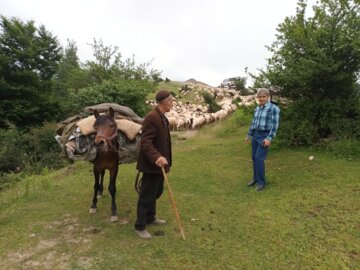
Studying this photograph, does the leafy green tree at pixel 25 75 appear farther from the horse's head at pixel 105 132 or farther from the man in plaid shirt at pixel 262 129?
the man in plaid shirt at pixel 262 129

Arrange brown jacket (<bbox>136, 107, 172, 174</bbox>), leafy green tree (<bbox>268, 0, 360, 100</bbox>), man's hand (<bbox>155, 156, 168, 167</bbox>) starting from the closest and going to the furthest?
man's hand (<bbox>155, 156, 168, 167</bbox>)
brown jacket (<bbox>136, 107, 172, 174</bbox>)
leafy green tree (<bbox>268, 0, 360, 100</bbox>)

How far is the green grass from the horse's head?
1.25m

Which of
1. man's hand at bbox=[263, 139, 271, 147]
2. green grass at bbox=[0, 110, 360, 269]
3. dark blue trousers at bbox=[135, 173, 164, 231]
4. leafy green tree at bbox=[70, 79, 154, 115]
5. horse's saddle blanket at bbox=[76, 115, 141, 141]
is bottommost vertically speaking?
green grass at bbox=[0, 110, 360, 269]

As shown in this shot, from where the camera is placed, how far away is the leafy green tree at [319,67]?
776 centimetres

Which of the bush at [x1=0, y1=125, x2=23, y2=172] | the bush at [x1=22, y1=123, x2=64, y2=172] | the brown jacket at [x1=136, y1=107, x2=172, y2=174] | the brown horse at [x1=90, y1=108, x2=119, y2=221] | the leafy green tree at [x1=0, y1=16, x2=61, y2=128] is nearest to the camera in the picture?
the brown jacket at [x1=136, y1=107, x2=172, y2=174]

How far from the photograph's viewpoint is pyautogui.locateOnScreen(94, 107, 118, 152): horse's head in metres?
4.61

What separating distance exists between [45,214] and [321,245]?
4412 millimetres

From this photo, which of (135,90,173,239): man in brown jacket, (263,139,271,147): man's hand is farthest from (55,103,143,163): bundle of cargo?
(263,139,271,147): man's hand

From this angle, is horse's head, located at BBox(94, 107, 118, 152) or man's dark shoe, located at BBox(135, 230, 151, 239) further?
horse's head, located at BBox(94, 107, 118, 152)

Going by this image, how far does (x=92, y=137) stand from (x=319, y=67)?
225 inches

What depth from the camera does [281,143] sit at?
29.1ft

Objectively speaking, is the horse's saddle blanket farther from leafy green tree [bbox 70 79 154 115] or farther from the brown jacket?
leafy green tree [bbox 70 79 154 115]

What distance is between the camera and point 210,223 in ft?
16.3

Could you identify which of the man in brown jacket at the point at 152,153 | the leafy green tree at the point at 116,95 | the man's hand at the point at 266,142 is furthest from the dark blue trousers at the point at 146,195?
the leafy green tree at the point at 116,95
